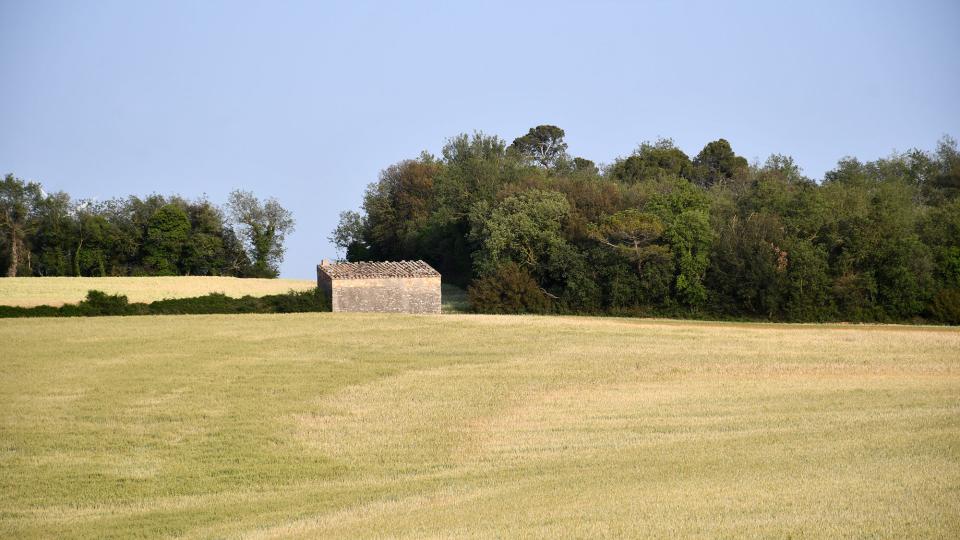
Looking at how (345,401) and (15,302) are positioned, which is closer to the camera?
(345,401)

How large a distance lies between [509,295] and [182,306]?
18.2 metres

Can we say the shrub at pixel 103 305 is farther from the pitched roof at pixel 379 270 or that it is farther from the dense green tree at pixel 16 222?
the dense green tree at pixel 16 222

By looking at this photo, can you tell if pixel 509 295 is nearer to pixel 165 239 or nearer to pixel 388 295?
pixel 388 295

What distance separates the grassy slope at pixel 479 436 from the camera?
15500 mm

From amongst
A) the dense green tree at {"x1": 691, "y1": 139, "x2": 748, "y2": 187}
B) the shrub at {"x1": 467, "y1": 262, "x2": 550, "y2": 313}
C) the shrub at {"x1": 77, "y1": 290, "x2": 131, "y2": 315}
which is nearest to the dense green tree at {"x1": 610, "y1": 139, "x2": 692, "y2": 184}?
the dense green tree at {"x1": 691, "y1": 139, "x2": 748, "y2": 187}

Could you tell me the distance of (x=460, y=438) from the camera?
76.4ft

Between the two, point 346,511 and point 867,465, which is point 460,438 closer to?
point 346,511

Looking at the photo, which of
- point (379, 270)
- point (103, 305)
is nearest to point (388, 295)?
point (379, 270)

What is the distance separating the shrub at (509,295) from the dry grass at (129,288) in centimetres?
1639

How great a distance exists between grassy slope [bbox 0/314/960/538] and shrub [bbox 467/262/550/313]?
17142mm

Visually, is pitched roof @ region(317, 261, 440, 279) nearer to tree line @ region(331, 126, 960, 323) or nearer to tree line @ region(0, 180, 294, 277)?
tree line @ region(331, 126, 960, 323)

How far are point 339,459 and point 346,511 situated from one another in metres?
4.71

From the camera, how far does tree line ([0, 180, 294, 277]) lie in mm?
84625

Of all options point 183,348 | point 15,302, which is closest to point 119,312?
point 15,302
